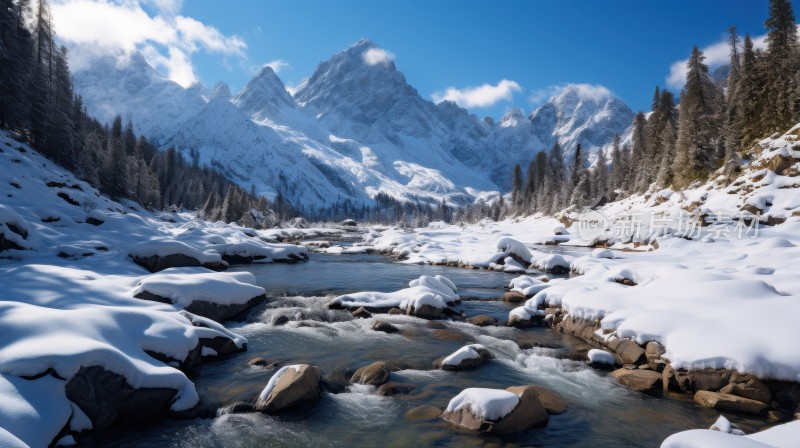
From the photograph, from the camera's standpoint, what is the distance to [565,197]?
88.0 m

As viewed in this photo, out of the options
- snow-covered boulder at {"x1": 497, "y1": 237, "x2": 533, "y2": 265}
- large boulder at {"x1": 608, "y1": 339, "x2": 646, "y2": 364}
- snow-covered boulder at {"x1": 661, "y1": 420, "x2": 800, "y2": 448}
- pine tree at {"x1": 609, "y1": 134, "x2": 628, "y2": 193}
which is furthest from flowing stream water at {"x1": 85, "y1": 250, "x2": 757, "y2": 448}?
pine tree at {"x1": 609, "y1": 134, "x2": 628, "y2": 193}

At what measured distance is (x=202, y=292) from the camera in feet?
51.2

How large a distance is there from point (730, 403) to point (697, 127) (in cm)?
5546

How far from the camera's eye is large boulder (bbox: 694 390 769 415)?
9.16 metres

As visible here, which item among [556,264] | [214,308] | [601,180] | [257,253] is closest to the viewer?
[214,308]

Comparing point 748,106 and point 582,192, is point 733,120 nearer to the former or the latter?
point 748,106

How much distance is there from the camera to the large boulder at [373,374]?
35.8 feet

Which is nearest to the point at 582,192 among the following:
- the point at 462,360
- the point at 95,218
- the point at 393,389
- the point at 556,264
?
the point at 556,264

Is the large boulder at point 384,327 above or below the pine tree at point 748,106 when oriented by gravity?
below

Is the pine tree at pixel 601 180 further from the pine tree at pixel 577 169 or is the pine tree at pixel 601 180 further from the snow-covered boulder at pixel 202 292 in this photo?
the snow-covered boulder at pixel 202 292

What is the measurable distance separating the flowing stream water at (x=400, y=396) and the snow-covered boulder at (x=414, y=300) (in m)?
0.85

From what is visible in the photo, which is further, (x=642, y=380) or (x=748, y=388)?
(x=642, y=380)

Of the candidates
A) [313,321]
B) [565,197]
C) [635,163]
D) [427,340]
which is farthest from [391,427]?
[565,197]

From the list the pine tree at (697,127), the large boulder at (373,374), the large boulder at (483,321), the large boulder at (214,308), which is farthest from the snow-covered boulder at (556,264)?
the pine tree at (697,127)
